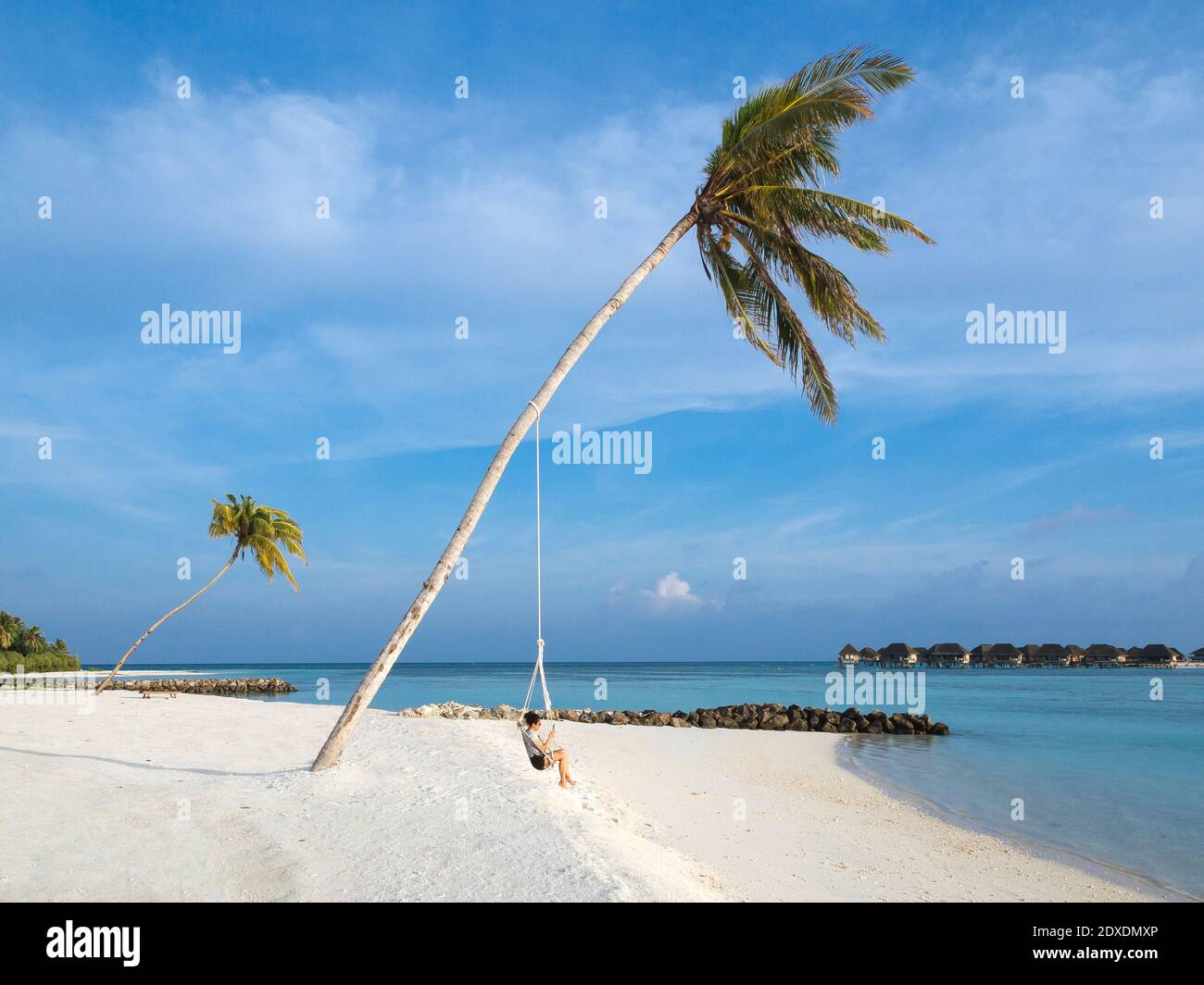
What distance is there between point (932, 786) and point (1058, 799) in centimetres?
192

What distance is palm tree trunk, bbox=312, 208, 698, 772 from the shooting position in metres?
8.34

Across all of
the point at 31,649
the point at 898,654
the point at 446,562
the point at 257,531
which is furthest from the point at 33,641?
the point at 898,654

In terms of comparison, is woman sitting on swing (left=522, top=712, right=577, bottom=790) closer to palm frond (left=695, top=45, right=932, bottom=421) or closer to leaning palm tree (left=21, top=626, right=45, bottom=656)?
palm frond (left=695, top=45, right=932, bottom=421)

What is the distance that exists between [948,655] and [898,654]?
37.9ft

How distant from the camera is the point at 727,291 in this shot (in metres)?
11.5

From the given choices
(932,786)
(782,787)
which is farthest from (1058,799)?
(782,787)

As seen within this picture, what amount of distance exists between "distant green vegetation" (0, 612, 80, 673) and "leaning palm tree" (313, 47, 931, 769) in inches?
1553

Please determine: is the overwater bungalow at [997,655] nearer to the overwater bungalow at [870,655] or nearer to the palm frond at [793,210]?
the overwater bungalow at [870,655]

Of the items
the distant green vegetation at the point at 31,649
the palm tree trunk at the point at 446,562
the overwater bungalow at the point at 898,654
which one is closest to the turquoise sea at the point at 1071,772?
the palm tree trunk at the point at 446,562

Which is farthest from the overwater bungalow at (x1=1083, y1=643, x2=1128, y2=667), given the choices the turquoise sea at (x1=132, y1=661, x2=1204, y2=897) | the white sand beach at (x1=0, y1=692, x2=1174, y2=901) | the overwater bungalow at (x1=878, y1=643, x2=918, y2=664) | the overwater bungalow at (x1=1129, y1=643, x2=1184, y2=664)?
the white sand beach at (x1=0, y1=692, x2=1174, y2=901)

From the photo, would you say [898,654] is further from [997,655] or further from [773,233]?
[773,233]

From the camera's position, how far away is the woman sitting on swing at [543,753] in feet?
28.0

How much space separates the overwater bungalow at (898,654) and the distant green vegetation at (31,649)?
236ft
